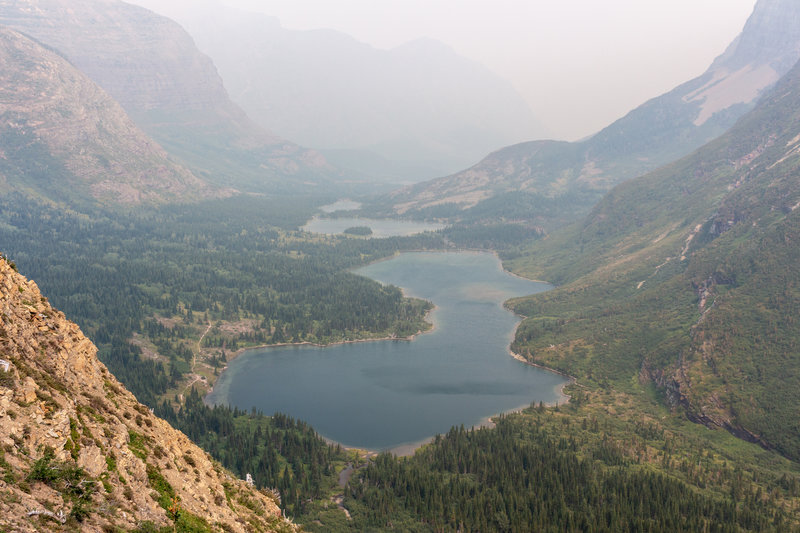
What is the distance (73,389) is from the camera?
54812mm

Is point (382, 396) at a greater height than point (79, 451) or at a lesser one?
greater

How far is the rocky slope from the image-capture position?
126ft

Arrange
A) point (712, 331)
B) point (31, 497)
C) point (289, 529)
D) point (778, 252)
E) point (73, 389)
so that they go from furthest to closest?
point (778, 252), point (712, 331), point (289, 529), point (73, 389), point (31, 497)

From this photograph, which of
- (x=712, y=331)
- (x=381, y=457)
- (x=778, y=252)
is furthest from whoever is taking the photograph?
(x=778, y=252)

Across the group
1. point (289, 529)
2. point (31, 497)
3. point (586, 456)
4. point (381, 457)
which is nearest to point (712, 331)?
point (586, 456)

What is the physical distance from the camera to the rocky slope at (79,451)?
A: 3850 centimetres

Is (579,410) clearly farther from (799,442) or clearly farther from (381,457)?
(381,457)

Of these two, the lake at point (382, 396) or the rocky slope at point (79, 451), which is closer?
the rocky slope at point (79, 451)

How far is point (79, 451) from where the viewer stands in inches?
1775

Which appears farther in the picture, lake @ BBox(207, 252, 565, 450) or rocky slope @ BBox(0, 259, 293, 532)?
lake @ BBox(207, 252, 565, 450)

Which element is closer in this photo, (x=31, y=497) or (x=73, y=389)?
(x=31, y=497)

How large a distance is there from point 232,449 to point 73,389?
3237 inches

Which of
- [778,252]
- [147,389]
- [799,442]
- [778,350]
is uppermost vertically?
[778,252]

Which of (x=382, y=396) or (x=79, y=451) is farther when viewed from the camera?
(x=382, y=396)
